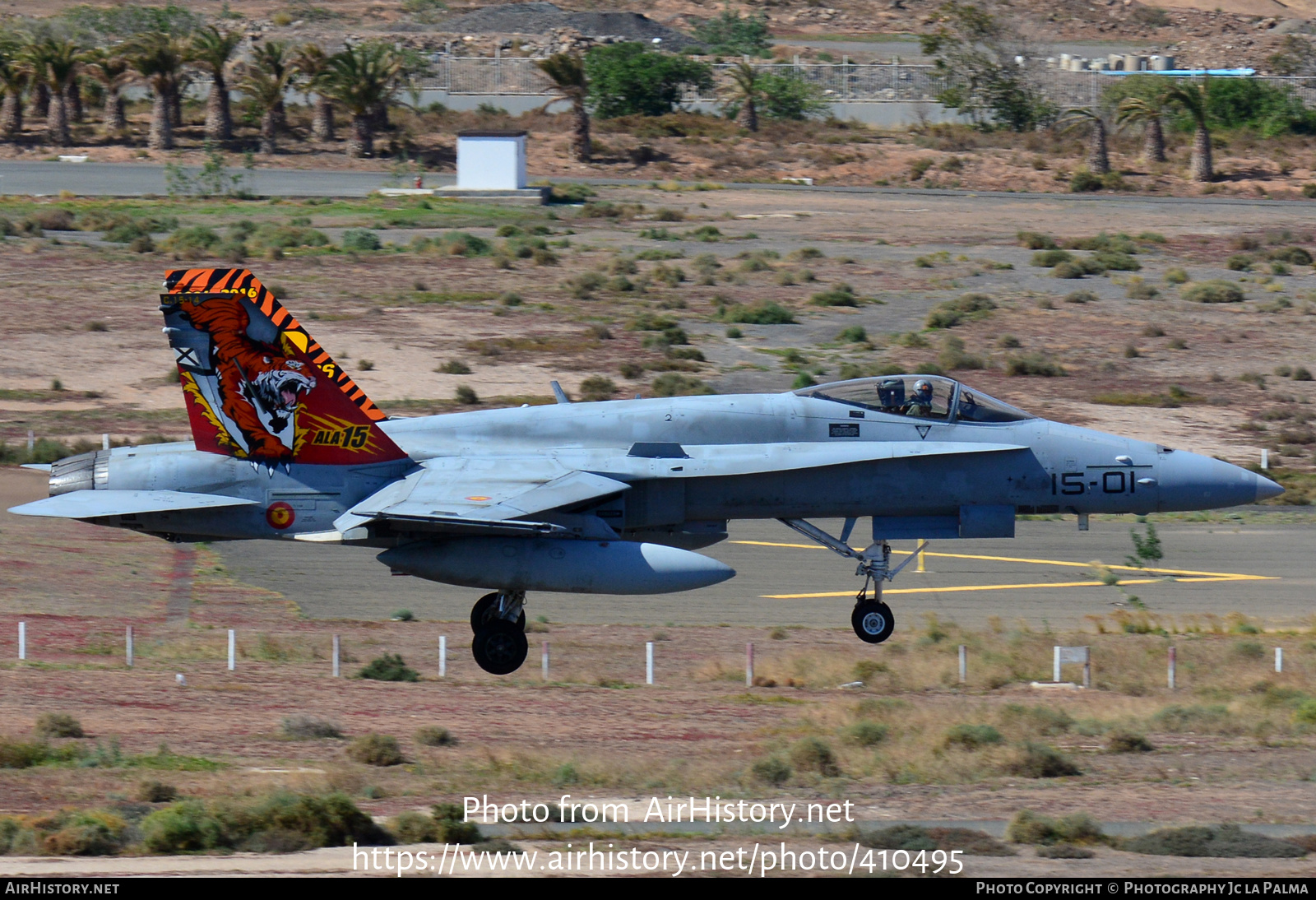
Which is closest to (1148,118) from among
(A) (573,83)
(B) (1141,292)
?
(A) (573,83)

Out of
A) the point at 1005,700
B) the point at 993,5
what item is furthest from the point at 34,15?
the point at 1005,700

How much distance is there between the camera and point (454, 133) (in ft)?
327

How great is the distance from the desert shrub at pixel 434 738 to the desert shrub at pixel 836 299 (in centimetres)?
3854

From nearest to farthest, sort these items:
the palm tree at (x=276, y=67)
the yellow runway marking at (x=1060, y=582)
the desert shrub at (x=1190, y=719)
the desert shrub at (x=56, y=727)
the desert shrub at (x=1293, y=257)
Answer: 1. the desert shrub at (x=56, y=727)
2. the desert shrub at (x=1190, y=719)
3. the yellow runway marking at (x=1060, y=582)
4. the desert shrub at (x=1293, y=257)
5. the palm tree at (x=276, y=67)

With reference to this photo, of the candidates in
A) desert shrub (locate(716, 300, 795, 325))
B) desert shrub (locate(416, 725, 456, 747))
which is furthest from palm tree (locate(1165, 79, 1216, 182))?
desert shrub (locate(416, 725, 456, 747))

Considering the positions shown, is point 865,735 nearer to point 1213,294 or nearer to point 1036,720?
point 1036,720

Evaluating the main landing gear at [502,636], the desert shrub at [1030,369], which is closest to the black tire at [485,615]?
the main landing gear at [502,636]

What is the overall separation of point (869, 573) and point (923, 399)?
2.49 metres

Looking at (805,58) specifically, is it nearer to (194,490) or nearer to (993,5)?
(993,5)

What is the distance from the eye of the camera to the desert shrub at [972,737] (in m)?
24.3

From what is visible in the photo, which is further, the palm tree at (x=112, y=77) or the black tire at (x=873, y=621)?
the palm tree at (x=112, y=77)

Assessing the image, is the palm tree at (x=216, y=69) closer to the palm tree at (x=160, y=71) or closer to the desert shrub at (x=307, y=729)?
the palm tree at (x=160, y=71)

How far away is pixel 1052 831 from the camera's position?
Answer: 60.3 ft

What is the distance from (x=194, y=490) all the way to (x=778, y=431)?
25.5 ft
